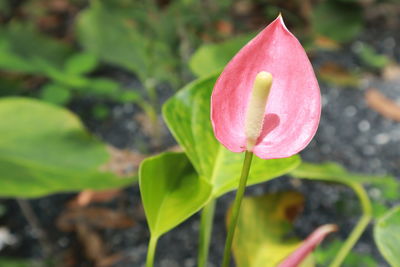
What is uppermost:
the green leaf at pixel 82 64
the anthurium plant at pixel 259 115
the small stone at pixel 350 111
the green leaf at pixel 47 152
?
the anthurium plant at pixel 259 115

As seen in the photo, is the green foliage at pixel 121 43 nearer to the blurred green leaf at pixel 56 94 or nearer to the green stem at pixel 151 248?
the blurred green leaf at pixel 56 94

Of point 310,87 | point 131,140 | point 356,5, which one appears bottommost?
point 131,140

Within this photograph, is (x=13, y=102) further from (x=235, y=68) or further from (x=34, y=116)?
(x=235, y=68)

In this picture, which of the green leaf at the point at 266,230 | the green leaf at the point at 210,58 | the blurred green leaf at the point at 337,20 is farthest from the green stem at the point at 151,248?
the blurred green leaf at the point at 337,20

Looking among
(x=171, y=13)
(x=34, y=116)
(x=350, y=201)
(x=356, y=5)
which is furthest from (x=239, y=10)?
(x=34, y=116)

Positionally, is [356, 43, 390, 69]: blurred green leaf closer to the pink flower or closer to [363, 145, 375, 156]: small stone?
[363, 145, 375, 156]: small stone

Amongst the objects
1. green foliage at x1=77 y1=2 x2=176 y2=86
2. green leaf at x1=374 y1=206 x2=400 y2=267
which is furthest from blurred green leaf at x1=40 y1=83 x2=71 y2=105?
green leaf at x1=374 y1=206 x2=400 y2=267
